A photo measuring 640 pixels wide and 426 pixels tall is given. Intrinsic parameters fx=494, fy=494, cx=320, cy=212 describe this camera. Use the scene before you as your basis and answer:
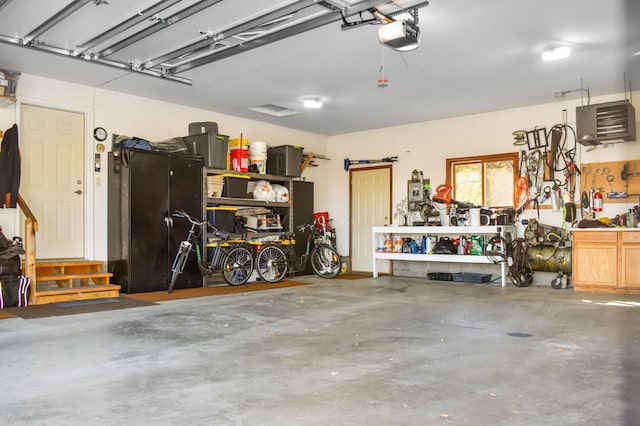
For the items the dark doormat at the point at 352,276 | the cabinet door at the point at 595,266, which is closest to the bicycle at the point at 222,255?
the dark doormat at the point at 352,276

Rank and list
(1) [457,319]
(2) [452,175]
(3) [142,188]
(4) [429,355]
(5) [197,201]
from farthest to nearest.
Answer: (2) [452,175], (5) [197,201], (3) [142,188], (1) [457,319], (4) [429,355]

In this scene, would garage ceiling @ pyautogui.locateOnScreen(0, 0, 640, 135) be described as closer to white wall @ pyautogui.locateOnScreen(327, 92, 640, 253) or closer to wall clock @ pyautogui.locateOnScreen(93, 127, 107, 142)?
white wall @ pyautogui.locateOnScreen(327, 92, 640, 253)

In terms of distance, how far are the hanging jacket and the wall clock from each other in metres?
1.12

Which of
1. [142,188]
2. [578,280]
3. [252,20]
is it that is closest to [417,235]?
[578,280]

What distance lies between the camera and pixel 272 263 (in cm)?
840

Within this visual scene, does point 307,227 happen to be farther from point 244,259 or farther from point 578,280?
point 578,280

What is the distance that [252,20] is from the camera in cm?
471

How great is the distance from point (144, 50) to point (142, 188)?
2.11 m

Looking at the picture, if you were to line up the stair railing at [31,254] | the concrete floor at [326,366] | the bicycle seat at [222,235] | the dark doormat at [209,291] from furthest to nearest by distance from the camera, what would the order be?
1. the bicycle seat at [222,235]
2. the dark doormat at [209,291]
3. the stair railing at [31,254]
4. the concrete floor at [326,366]

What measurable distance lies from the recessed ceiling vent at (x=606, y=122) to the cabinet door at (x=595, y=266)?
1556 mm

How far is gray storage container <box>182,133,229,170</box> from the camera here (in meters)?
8.03

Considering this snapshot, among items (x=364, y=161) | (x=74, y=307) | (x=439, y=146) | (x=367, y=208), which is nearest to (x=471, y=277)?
(x=439, y=146)

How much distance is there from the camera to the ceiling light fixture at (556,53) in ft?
18.4

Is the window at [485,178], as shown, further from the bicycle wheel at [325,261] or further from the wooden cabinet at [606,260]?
the bicycle wheel at [325,261]
